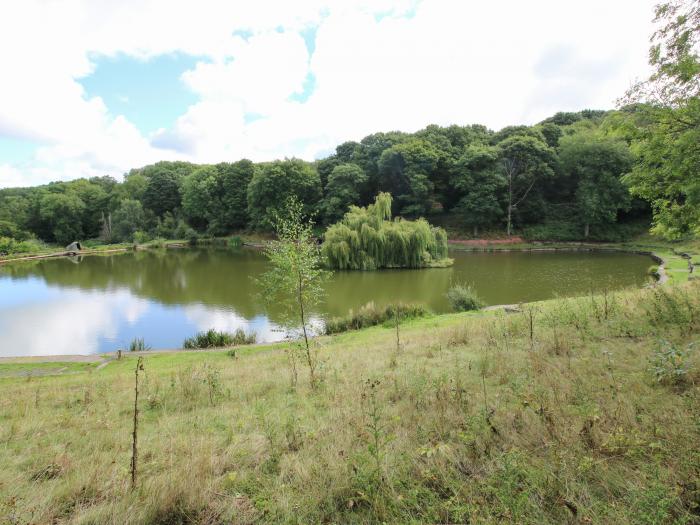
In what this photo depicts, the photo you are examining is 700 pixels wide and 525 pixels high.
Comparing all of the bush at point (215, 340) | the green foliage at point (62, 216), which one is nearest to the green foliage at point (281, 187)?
the green foliage at point (62, 216)

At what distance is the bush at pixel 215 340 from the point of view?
1356 cm

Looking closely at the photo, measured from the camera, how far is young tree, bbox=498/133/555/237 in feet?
139

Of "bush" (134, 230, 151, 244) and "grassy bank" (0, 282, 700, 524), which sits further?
"bush" (134, 230, 151, 244)

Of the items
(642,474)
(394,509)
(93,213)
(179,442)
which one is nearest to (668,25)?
(642,474)

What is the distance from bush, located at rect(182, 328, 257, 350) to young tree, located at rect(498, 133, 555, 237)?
36.5m

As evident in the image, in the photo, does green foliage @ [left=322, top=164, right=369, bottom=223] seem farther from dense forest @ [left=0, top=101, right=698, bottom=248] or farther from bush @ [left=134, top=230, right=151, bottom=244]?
bush @ [left=134, top=230, right=151, bottom=244]

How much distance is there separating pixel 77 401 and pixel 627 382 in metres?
8.65

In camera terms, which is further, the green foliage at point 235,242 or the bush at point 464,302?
the green foliage at point 235,242

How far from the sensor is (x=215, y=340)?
44.7 ft

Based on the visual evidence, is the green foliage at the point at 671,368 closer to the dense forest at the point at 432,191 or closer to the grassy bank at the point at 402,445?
the grassy bank at the point at 402,445

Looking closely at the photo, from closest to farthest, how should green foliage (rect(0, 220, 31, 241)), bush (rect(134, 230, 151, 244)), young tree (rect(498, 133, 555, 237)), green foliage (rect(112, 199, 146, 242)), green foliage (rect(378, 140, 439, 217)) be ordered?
young tree (rect(498, 133, 555, 237)) → green foliage (rect(378, 140, 439, 217)) → green foliage (rect(0, 220, 31, 241)) → bush (rect(134, 230, 151, 244)) → green foliage (rect(112, 199, 146, 242))

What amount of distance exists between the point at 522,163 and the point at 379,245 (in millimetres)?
23788

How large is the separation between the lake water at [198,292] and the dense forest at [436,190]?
8841mm

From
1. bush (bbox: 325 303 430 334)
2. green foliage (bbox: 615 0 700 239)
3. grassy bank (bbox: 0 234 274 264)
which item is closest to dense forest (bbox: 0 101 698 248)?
grassy bank (bbox: 0 234 274 264)
